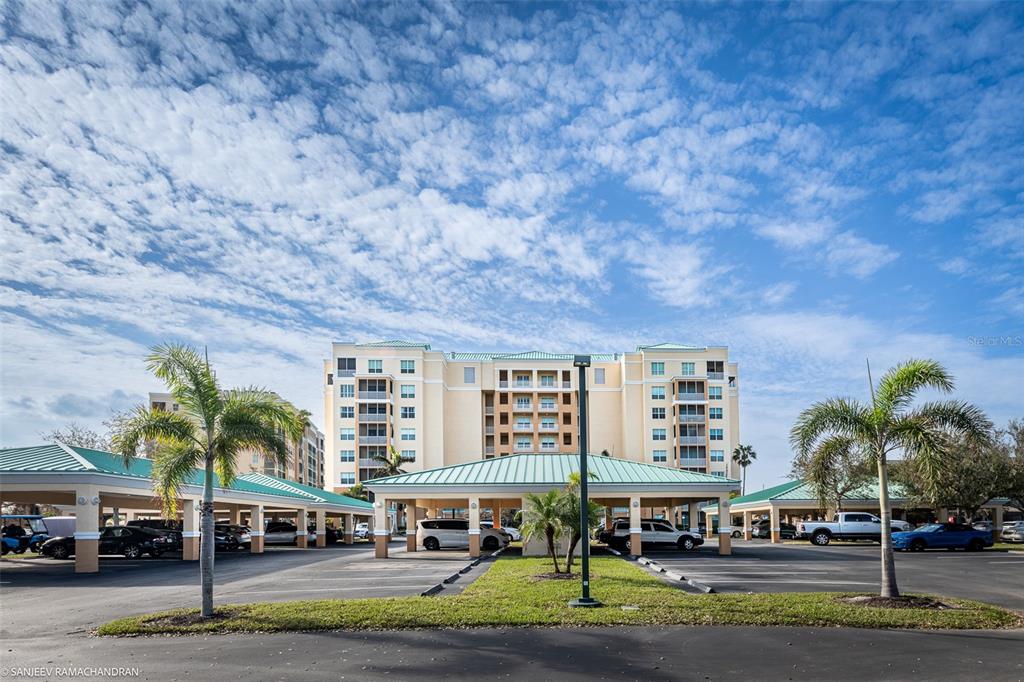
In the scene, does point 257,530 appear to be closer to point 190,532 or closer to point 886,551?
point 190,532

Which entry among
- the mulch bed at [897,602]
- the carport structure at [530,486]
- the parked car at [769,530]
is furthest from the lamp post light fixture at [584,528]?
the parked car at [769,530]

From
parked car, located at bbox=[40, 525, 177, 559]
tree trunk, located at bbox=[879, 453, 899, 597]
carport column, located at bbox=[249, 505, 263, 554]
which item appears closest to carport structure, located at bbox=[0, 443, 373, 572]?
parked car, located at bbox=[40, 525, 177, 559]

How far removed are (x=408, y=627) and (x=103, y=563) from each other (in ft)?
86.2

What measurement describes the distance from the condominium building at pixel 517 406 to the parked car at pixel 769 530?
99.5 ft

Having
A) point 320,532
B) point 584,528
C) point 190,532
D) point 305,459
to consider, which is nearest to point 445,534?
point 190,532

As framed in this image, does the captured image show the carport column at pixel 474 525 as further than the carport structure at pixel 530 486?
Yes

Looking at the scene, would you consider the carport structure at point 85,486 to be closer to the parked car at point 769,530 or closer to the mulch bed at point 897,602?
the mulch bed at point 897,602

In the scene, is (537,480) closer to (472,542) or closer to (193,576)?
(472,542)

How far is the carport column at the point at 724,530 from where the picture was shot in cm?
3528

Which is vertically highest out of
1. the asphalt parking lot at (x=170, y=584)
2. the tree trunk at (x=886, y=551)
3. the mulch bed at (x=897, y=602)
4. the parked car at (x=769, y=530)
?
the tree trunk at (x=886, y=551)

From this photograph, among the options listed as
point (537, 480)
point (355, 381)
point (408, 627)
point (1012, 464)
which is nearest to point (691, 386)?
point (355, 381)

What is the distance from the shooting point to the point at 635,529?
35.5 m

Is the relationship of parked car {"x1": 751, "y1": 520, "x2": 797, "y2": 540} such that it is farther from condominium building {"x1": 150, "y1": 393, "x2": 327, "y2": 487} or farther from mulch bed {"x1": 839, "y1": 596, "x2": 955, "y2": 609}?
condominium building {"x1": 150, "y1": 393, "x2": 327, "y2": 487}

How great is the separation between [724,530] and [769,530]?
82.3 ft
